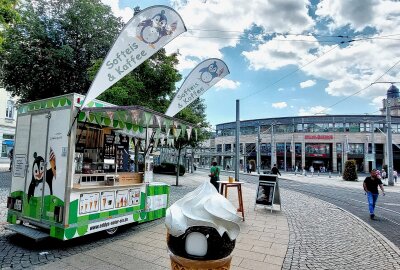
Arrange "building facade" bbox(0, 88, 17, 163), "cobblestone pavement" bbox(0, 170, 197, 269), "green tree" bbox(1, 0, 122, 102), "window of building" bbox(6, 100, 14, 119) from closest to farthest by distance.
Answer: "cobblestone pavement" bbox(0, 170, 197, 269), "green tree" bbox(1, 0, 122, 102), "building facade" bbox(0, 88, 17, 163), "window of building" bbox(6, 100, 14, 119)

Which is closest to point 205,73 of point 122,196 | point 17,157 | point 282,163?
point 122,196

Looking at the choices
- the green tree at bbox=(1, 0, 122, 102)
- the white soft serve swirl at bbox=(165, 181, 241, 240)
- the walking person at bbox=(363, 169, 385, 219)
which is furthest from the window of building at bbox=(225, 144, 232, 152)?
the white soft serve swirl at bbox=(165, 181, 241, 240)

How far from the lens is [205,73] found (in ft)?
34.4

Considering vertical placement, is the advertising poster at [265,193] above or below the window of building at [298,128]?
below

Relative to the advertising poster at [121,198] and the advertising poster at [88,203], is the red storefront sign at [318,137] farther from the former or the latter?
the advertising poster at [88,203]

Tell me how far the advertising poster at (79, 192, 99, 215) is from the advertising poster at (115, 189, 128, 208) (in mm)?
574

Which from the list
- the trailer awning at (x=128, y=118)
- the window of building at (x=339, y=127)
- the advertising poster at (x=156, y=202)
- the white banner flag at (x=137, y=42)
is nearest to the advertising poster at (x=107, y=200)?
the advertising poster at (x=156, y=202)

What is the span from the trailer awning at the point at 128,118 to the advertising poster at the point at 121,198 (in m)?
1.66

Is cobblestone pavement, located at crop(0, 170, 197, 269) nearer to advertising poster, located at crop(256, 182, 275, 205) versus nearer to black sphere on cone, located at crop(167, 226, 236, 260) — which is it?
black sphere on cone, located at crop(167, 226, 236, 260)

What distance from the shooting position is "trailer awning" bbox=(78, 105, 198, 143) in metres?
5.67

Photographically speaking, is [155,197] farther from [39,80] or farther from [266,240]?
[39,80]

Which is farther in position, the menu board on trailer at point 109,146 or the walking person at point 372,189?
the walking person at point 372,189

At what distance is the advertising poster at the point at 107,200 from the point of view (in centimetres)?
610

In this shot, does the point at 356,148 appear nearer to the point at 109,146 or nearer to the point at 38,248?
the point at 109,146
